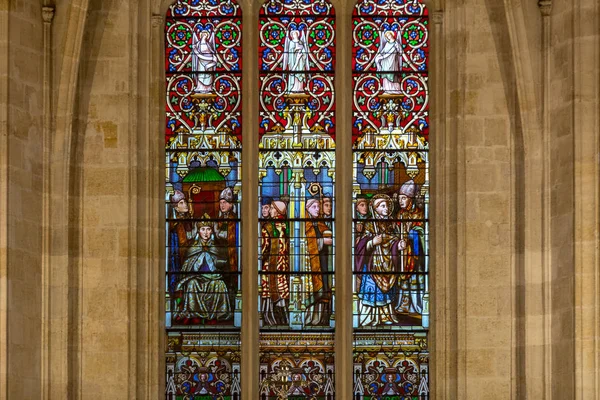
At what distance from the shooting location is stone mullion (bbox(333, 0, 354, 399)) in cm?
2139

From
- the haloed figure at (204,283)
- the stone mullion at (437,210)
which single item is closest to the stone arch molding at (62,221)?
the haloed figure at (204,283)

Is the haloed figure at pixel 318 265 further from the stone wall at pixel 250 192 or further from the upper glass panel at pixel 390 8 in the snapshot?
the upper glass panel at pixel 390 8

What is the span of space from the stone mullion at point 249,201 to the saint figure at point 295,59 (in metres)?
0.34

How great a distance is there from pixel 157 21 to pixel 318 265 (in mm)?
3033

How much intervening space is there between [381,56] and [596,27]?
274 cm

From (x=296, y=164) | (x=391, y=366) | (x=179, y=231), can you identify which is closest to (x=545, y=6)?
(x=296, y=164)

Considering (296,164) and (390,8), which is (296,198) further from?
(390,8)

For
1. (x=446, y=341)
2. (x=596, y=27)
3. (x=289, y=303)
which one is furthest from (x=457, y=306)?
(x=596, y=27)

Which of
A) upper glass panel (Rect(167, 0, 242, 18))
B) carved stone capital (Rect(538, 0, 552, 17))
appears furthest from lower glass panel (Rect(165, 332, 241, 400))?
carved stone capital (Rect(538, 0, 552, 17))

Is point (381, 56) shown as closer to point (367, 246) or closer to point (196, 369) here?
point (367, 246)

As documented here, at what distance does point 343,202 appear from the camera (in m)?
21.7

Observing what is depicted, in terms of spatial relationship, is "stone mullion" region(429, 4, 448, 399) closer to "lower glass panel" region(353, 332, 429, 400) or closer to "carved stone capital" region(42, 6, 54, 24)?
"lower glass panel" region(353, 332, 429, 400)

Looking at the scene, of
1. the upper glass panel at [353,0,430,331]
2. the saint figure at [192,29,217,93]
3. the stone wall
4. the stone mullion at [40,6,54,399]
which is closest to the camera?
the stone wall

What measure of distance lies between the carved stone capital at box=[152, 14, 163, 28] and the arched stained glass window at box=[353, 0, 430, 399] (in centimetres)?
202
